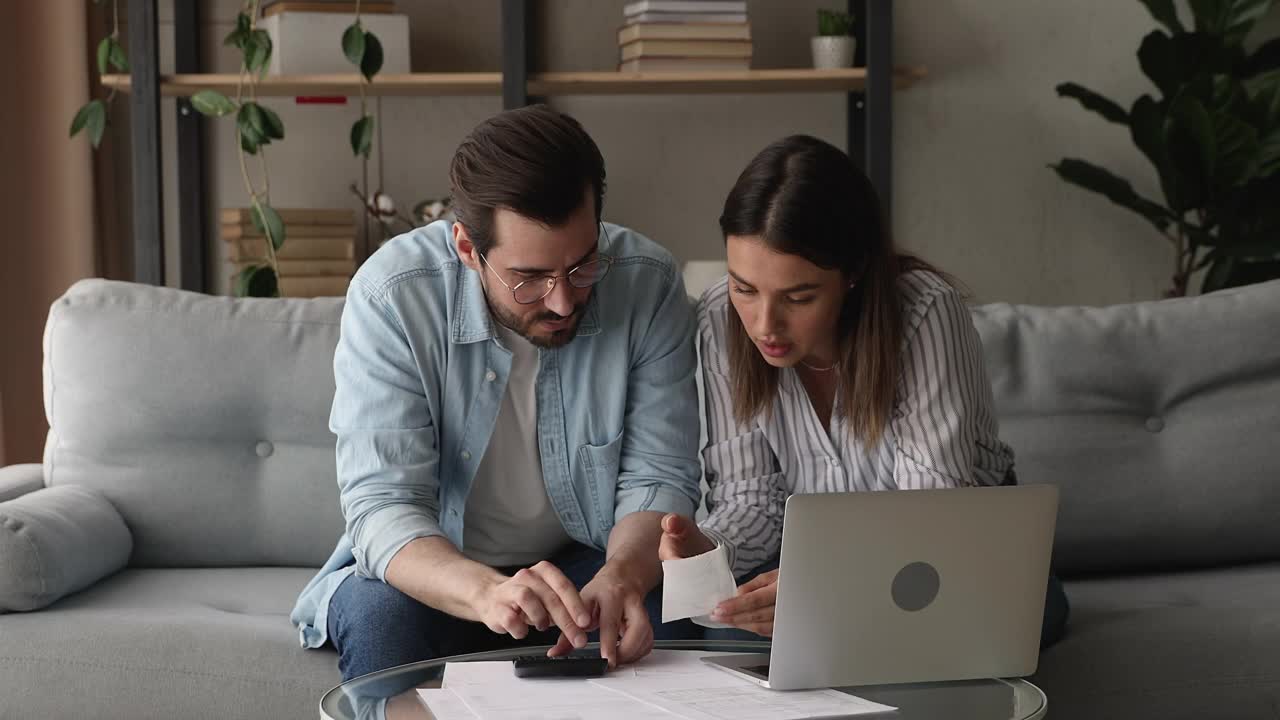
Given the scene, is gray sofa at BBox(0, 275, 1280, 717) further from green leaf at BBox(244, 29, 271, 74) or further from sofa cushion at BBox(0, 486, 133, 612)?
green leaf at BBox(244, 29, 271, 74)

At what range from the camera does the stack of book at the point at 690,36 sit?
2.80m

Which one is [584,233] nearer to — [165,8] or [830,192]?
[830,192]

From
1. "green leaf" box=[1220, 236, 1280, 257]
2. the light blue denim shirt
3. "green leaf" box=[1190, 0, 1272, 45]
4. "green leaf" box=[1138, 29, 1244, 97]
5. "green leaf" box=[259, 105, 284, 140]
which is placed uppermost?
"green leaf" box=[1190, 0, 1272, 45]

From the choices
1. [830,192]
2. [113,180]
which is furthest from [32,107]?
[830,192]

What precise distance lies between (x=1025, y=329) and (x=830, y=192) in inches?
27.6

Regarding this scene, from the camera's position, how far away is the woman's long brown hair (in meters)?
1.53

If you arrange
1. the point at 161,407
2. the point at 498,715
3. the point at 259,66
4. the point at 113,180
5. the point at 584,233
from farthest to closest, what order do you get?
the point at 113,180, the point at 259,66, the point at 161,407, the point at 584,233, the point at 498,715

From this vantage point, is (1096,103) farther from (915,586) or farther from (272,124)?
(915,586)

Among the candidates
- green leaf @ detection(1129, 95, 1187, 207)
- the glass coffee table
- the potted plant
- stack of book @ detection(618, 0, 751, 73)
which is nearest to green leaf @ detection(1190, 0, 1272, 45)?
green leaf @ detection(1129, 95, 1187, 207)

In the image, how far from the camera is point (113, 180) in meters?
3.10

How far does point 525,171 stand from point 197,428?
874 mm

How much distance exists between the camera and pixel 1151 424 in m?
2.08

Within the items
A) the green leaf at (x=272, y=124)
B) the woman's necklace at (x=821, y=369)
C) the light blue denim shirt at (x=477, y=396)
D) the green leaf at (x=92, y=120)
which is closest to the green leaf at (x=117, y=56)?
the green leaf at (x=92, y=120)

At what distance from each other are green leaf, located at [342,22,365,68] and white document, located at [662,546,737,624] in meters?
1.77
